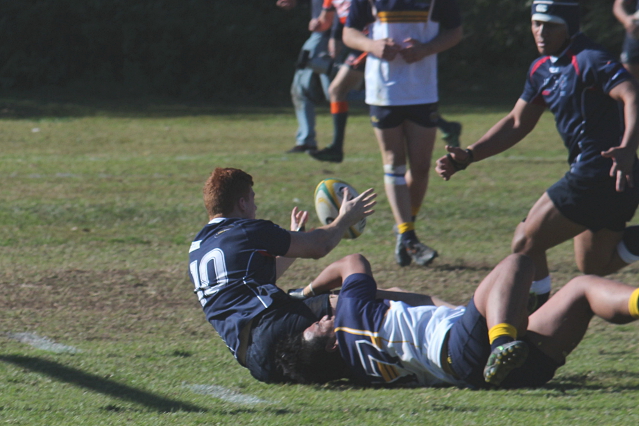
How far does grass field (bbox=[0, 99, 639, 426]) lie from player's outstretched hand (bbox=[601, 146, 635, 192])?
0.89 m

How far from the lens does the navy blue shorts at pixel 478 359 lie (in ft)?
12.5

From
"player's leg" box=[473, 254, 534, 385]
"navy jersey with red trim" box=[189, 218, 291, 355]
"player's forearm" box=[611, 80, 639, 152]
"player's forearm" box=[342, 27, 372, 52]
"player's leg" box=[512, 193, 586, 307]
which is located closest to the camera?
"player's leg" box=[473, 254, 534, 385]

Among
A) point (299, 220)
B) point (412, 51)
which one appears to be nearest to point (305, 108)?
→ point (412, 51)

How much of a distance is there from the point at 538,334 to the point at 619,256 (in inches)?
47.2

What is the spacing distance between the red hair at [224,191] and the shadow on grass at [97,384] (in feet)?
3.17

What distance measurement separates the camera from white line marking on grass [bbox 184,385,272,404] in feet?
12.7

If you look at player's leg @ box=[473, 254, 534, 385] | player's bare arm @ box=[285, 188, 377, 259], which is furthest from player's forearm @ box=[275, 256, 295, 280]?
player's leg @ box=[473, 254, 534, 385]

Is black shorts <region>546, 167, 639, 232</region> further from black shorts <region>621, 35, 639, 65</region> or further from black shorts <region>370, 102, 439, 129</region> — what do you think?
black shorts <region>621, 35, 639, 65</region>

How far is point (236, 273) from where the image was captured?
4.20 meters

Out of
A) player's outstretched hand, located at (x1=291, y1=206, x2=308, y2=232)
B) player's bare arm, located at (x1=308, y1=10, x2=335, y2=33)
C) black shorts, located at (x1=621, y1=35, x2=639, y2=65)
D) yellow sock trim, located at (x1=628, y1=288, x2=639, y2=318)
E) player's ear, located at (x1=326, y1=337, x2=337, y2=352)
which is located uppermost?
player's bare arm, located at (x1=308, y1=10, x2=335, y2=33)

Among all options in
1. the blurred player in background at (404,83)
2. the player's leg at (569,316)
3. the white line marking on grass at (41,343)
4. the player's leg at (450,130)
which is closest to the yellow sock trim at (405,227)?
the blurred player in background at (404,83)

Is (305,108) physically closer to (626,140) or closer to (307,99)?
(307,99)

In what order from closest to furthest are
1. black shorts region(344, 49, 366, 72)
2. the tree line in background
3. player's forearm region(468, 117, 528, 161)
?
player's forearm region(468, 117, 528, 161) → black shorts region(344, 49, 366, 72) → the tree line in background

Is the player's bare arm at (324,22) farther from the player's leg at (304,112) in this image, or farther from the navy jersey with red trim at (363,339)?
the navy jersey with red trim at (363,339)
